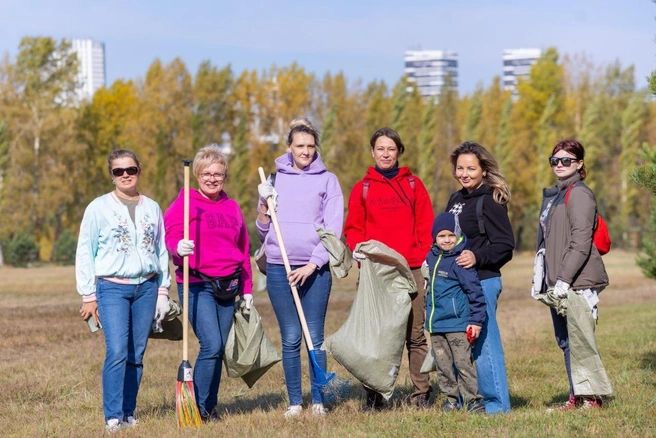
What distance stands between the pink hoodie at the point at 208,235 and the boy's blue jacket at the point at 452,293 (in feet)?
4.89

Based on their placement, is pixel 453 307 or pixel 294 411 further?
pixel 294 411

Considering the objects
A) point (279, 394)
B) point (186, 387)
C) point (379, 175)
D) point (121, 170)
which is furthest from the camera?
point (279, 394)

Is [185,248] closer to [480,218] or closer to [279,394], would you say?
[480,218]

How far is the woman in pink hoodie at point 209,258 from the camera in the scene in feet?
23.6

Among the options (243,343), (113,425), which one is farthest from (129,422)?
(243,343)

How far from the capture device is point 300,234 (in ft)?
23.8

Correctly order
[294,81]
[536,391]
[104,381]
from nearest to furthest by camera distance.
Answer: [104,381]
[536,391]
[294,81]

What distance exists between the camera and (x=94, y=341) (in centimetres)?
1423

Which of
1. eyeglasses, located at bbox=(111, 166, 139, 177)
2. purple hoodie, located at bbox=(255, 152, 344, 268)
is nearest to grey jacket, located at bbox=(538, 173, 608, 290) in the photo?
purple hoodie, located at bbox=(255, 152, 344, 268)

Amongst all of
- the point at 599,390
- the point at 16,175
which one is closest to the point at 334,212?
the point at 599,390

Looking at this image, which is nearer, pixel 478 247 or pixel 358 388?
pixel 478 247

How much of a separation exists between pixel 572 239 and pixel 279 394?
351cm

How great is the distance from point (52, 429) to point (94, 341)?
23.4 feet

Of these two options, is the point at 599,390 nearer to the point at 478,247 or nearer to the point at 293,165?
the point at 478,247
